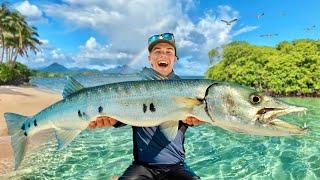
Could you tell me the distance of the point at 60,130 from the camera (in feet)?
18.0

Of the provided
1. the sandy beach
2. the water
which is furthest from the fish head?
the sandy beach

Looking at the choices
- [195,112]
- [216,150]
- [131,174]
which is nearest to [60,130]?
[131,174]

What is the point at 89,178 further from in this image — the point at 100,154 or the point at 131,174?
the point at 131,174

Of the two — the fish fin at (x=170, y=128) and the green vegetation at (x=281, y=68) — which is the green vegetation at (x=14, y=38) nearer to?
the green vegetation at (x=281, y=68)

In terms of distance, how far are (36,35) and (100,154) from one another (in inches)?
3628

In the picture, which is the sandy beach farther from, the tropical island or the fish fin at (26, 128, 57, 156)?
the tropical island

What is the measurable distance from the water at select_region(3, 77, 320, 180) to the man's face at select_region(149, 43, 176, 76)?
8643 mm

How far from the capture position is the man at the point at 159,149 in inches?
243

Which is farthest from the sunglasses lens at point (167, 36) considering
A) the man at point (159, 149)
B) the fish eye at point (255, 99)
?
the fish eye at point (255, 99)

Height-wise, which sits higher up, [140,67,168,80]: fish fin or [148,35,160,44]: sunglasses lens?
[148,35,160,44]: sunglasses lens

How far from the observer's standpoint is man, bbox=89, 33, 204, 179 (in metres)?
6.18

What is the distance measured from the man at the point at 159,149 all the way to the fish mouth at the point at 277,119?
5.61ft

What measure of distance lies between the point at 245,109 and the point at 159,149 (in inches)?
74.7

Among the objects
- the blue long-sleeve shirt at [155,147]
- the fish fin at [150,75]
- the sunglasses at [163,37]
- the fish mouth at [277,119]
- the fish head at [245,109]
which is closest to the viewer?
the fish mouth at [277,119]
